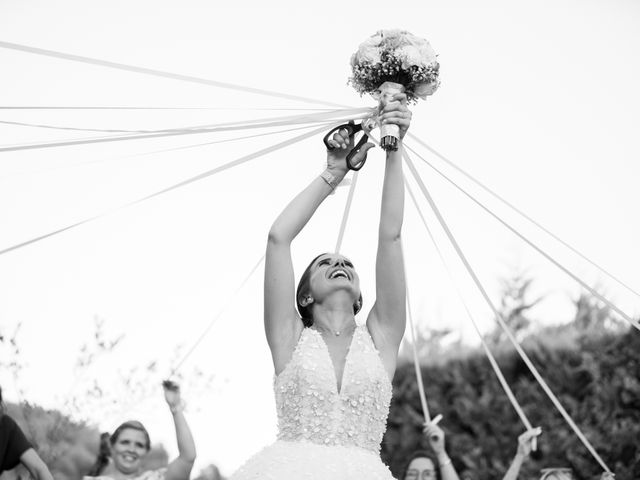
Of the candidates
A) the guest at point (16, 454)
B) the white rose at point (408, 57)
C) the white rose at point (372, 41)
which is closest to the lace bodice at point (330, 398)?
the white rose at point (408, 57)

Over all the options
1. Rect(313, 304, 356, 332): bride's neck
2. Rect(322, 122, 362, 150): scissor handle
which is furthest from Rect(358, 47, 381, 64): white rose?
Rect(313, 304, 356, 332): bride's neck

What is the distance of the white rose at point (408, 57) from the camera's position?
497 centimetres

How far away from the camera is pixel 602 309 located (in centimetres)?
1145

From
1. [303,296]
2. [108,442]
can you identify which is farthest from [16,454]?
[303,296]

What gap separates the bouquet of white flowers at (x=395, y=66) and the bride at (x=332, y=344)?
0.66 ft

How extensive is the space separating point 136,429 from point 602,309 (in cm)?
646

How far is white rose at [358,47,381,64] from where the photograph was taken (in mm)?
5027

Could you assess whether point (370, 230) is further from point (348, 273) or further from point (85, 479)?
point (85, 479)

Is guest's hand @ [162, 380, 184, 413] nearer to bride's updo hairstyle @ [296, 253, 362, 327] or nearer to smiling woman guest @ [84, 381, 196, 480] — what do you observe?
smiling woman guest @ [84, 381, 196, 480]

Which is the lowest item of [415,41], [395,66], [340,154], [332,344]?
[332,344]

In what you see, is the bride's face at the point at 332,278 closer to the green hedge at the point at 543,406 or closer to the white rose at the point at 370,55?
the white rose at the point at 370,55

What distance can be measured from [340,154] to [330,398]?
1214mm

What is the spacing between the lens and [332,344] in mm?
4766

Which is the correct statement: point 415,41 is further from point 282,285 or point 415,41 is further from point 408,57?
point 282,285
